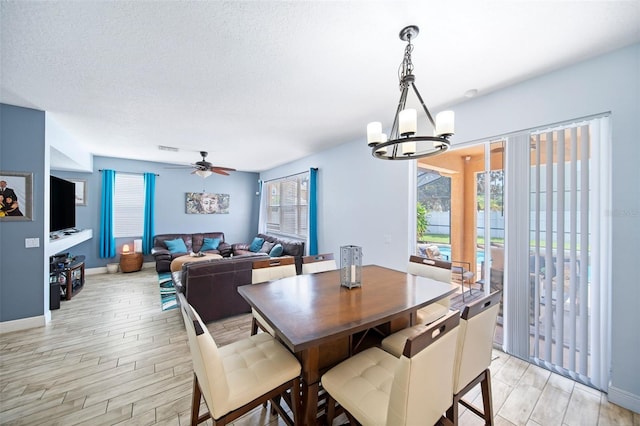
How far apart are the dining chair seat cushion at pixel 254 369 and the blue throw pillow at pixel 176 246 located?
16.5ft

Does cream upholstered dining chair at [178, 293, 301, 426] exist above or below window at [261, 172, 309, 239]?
below

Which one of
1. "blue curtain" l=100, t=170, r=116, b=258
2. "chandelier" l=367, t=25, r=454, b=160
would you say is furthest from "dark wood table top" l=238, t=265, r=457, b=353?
"blue curtain" l=100, t=170, r=116, b=258

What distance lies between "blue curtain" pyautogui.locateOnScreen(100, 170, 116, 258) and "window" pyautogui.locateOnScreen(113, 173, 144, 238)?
192 millimetres

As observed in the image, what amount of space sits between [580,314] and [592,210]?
89 centimetres

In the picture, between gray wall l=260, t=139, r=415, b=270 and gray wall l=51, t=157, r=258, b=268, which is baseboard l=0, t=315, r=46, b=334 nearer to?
gray wall l=51, t=157, r=258, b=268

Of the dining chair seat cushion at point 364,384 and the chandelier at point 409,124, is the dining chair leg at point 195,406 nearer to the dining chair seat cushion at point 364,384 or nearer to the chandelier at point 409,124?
the dining chair seat cushion at point 364,384

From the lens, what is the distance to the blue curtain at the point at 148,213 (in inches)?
233

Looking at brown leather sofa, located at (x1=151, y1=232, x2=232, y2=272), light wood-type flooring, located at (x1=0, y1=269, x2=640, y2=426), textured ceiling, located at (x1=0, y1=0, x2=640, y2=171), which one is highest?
textured ceiling, located at (x1=0, y1=0, x2=640, y2=171)

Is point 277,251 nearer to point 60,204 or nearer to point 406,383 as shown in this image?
point 60,204

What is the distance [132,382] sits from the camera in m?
2.02

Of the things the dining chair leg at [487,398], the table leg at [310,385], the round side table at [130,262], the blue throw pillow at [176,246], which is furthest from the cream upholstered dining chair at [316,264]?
the round side table at [130,262]

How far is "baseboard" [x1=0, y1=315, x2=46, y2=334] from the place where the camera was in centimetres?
280

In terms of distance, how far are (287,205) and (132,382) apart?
4.66 meters

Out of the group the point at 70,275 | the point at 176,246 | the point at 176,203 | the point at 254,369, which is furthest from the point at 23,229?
the point at 254,369
